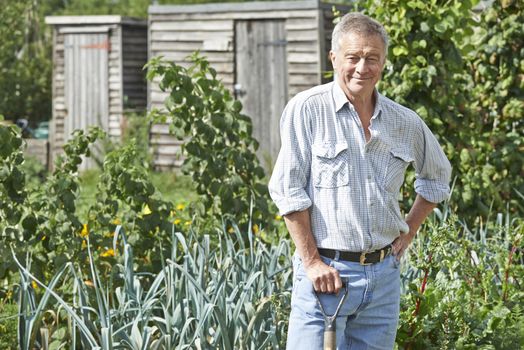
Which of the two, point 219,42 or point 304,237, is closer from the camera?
point 304,237

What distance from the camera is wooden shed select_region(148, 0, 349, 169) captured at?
1414 cm

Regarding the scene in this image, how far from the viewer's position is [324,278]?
3.07 m

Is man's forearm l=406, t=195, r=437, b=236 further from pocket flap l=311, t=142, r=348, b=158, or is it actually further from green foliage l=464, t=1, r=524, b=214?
green foliage l=464, t=1, r=524, b=214

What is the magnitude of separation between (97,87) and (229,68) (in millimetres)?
2906

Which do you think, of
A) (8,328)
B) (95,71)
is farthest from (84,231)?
(95,71)

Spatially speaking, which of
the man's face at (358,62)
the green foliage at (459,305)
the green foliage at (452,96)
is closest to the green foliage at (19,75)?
the green foliage at (452,96)

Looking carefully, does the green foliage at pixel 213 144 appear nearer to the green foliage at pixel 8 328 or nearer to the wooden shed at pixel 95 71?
the green foliage at pixel 8 328

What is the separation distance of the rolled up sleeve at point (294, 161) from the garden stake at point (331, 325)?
0.27 m

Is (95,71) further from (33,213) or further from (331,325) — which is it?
(331,325)

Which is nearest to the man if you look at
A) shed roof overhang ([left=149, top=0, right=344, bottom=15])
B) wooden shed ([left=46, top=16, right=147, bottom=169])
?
shed roof overhang ([left=149, top=0, right=344, bottom=15])

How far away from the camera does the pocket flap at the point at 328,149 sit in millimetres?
3102

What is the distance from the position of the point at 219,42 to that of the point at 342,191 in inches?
467

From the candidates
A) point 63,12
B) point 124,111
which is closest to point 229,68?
point 124,111

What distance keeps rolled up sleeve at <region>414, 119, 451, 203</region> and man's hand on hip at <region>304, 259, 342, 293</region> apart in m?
0.52
